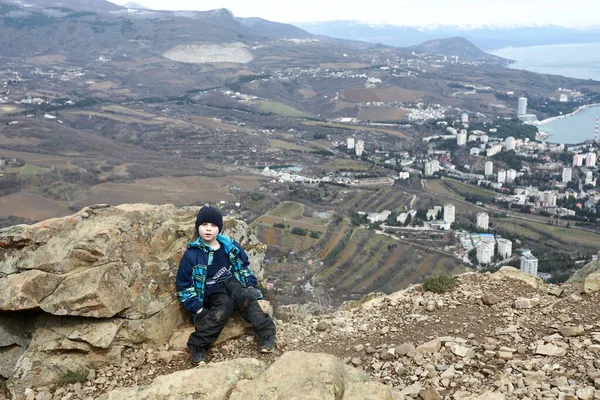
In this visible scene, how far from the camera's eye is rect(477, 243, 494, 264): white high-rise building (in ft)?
104

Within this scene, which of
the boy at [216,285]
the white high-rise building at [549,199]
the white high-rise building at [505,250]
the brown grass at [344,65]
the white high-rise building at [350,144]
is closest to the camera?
the boy at [216,285]

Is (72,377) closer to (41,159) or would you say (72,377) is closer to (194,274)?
(194,274)

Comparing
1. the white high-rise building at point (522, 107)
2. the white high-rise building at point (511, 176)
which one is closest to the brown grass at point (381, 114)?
the white high-rise building at point (522, 107)

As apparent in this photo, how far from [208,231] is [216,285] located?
1.87 ft

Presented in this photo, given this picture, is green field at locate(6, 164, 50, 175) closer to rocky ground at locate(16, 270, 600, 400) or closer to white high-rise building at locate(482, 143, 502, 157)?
rocky ground at locate(16, 270, 600, 400)

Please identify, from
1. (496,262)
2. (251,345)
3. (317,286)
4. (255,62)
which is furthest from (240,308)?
(255,62)

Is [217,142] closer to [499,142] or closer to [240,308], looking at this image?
[499,142]

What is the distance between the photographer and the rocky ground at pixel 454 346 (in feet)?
13.2

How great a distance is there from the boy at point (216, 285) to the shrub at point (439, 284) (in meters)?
2.33

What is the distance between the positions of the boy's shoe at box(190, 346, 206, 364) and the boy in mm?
24

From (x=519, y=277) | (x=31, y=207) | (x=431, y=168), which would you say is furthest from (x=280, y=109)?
(x=519, y=277)

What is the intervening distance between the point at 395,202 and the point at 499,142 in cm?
3772

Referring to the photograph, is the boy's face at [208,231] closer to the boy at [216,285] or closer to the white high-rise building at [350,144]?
the boy at [216,285]

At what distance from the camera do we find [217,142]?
70062 mm
